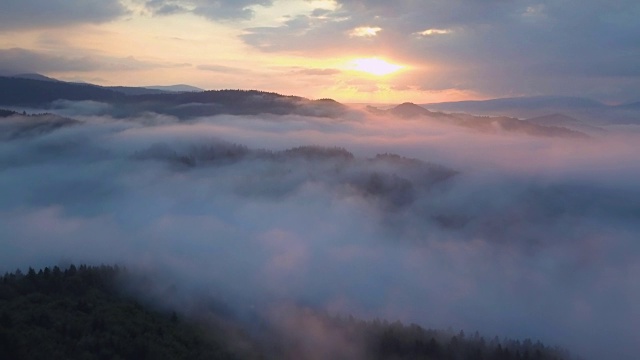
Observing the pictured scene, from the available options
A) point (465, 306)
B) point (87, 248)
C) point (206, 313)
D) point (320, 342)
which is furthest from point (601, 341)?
point (87, 248)

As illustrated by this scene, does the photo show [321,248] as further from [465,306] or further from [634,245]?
[634,245]

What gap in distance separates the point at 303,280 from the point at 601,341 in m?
59.1

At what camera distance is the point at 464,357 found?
80.4 m

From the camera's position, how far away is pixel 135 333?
208 feet

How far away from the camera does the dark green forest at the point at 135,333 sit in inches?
2223

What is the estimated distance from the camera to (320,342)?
8256 centimetres

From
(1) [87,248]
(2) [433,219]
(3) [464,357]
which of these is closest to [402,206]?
(2) [433,219]

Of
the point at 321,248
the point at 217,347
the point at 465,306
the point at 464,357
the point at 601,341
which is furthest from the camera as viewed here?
the point at 321,248

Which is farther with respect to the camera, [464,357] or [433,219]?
[433,219]

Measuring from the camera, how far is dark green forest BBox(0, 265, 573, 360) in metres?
56.5

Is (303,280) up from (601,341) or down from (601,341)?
up

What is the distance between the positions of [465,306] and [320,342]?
52679mm

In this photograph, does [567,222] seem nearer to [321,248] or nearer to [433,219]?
[433,219]

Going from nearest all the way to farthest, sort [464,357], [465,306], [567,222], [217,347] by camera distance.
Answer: [217,347], [464,357], [465,306], [567,222]
